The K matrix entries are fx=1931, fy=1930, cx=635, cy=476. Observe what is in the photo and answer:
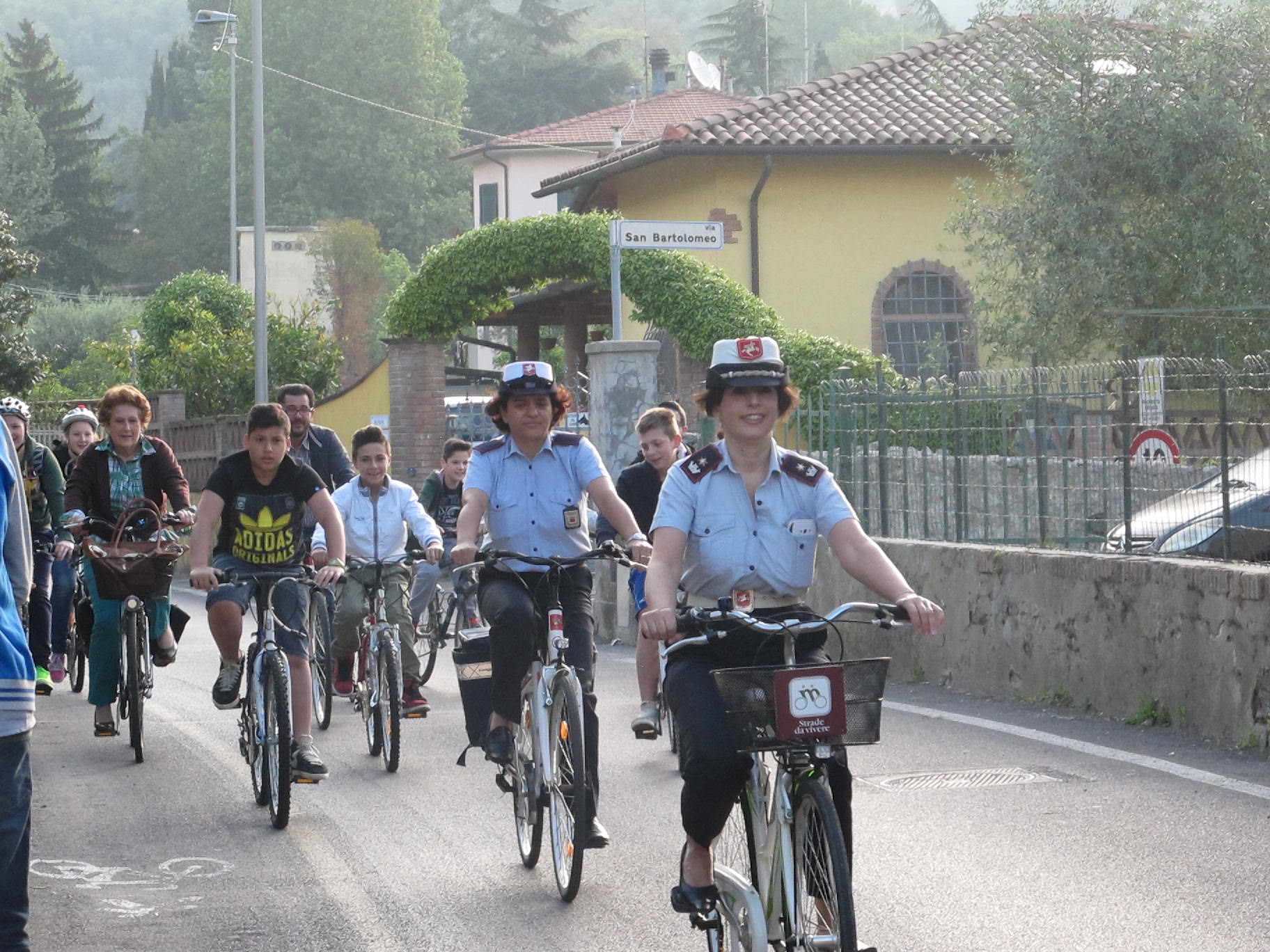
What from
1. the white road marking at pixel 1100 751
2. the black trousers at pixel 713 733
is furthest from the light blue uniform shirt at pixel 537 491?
the white road marking at pixel 1100 751

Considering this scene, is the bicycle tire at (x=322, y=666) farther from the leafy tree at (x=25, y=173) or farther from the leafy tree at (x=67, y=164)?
the leafy tree at (x=67, y=164)

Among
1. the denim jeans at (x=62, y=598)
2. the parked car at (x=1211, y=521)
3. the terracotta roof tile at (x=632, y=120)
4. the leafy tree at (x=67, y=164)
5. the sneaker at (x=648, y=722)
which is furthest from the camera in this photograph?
the leafy tree at (x=67, y=164)

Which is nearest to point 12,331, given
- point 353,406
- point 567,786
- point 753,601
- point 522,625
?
point 353,406

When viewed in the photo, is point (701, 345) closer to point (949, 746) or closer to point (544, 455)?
point (949, 746)

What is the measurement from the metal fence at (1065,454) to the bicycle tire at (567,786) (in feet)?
14.4

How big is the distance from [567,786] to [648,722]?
1494mm

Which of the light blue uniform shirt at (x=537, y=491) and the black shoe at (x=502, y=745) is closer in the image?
the black shoe at (x=502, y=745)

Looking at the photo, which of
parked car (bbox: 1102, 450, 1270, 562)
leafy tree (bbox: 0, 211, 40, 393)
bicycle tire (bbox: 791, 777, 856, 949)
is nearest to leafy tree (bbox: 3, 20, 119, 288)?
leafy tree (bbox: 0, 211, 40, 393)

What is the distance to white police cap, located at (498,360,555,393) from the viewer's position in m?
7.65

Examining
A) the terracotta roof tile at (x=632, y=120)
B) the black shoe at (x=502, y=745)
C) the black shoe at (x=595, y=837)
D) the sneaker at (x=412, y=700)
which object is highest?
the terracotta roof tile at (x=632, y=120)

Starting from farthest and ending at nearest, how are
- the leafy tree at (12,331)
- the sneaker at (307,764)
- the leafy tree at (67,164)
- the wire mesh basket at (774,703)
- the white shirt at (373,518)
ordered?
the leafy tree at (67,164) → the leafy tree at (12,331) → the white shirt at (373,518) → the sneaker at (307,764) → the wire mesh basket at (774,703)

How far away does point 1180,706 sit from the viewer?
9898 millimetres

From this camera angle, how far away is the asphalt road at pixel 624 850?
6152 mm

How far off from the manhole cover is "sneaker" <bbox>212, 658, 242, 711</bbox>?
2940 mm
